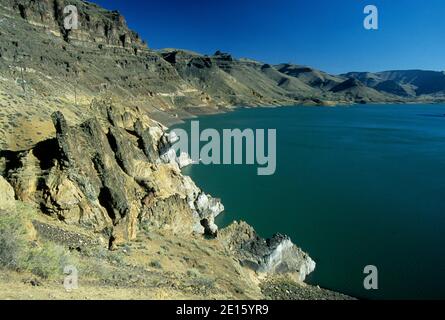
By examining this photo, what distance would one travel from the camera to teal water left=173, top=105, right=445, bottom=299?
29719mm

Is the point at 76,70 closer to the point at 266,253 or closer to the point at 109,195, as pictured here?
the point at 109,195

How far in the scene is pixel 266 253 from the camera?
28.4 m

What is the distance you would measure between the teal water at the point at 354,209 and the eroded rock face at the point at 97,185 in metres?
10.7

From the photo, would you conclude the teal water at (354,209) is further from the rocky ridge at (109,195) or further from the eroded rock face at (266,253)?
the rocky ridge at (109,195)

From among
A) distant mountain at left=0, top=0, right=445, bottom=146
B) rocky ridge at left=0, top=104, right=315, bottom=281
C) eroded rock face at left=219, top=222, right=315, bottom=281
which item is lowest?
eroded rock face at left=219, top=222, right=315, bottom=281

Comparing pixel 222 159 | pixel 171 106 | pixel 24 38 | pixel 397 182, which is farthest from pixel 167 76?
pixel 397 182

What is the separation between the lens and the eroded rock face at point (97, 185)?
2236cm

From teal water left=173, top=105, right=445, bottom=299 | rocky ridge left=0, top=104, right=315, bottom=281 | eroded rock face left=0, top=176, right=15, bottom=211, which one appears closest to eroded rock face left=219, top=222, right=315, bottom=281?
rocky ridge left=0, top=104, right=315, bottom=281

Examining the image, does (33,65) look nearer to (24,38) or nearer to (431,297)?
(24,38)

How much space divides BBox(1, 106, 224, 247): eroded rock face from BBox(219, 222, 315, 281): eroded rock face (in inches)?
147

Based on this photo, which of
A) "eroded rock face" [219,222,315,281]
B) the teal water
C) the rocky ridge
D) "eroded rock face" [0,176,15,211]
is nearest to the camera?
"eroded rock face" [0,176,15,211]

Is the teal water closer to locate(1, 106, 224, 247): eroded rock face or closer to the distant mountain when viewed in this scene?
locate(1, 106, 224, 247): eroded rock face

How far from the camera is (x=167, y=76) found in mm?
185125
